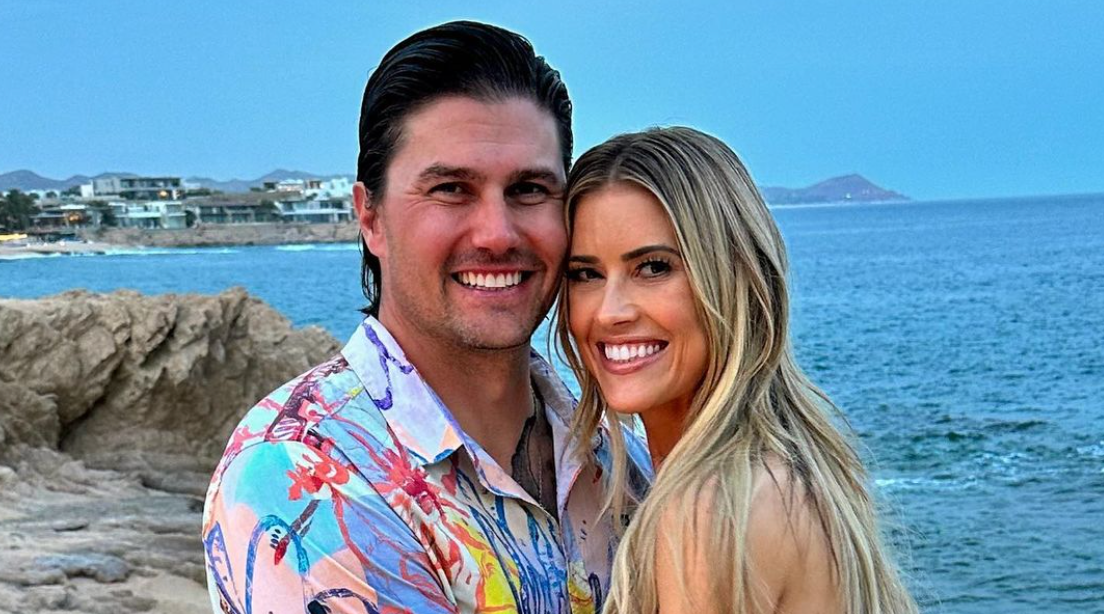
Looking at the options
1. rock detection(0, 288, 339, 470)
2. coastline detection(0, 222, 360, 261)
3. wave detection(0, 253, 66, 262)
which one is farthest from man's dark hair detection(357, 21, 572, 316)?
coastline detection(0, 222, 360, 261)

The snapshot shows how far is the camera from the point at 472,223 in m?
2.98

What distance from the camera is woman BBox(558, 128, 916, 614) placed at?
2.54 m

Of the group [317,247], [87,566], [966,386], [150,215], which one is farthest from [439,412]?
[150,215]

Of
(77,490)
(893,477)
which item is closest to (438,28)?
(77,490)

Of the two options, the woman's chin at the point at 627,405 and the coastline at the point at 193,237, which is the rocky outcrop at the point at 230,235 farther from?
the woman's chin at the point at 627,405

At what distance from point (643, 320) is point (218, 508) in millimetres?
1128

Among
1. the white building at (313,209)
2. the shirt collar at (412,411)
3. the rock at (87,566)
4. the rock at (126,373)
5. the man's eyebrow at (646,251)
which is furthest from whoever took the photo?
the white building at (313,209)

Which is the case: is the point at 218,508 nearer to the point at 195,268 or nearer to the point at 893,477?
the point at 893,477

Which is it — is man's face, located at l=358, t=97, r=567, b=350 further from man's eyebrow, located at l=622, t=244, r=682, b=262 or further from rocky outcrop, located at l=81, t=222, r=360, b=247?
rocky outcrop, located at l=81, t=222, r=360, b=247

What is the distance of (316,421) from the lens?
2.55 m

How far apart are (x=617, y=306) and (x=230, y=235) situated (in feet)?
468

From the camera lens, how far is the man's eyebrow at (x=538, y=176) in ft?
9.87

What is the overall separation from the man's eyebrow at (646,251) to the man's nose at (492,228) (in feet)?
0.96

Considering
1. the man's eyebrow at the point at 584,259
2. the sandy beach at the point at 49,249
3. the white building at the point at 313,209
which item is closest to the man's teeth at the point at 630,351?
the man's eyebrow at the point at 584,259
